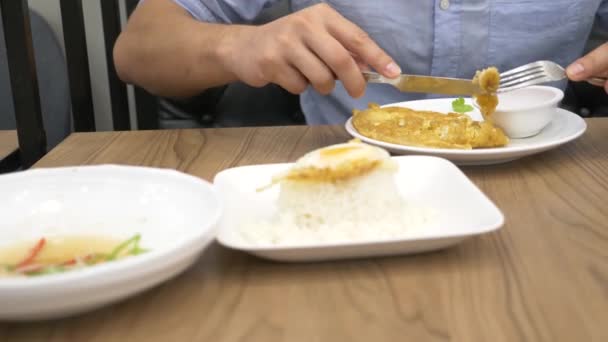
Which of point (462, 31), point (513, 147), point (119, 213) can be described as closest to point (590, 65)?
point (513, 147)

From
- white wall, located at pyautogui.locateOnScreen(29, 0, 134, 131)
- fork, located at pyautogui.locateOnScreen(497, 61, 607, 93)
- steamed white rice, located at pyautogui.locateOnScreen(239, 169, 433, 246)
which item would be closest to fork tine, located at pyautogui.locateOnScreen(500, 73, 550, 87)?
fork, located at pyautogui.locateOnScreen(497, 61, 607, 93)

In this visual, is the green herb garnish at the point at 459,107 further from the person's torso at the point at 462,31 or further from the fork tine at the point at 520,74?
the person's torso at the point at 462,31

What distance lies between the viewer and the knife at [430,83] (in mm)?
1064

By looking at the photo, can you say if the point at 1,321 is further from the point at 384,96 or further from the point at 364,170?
the point at 384,96

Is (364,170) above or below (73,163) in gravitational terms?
above

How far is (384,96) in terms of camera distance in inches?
59.6

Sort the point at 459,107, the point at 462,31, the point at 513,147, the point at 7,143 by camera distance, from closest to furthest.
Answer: the point at 513,147
the point at 459,107
the point at 462,31
the point at 7,143

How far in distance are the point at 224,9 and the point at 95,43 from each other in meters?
1.16

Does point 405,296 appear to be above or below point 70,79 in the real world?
above

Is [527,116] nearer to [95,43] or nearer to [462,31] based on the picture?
[462,31]

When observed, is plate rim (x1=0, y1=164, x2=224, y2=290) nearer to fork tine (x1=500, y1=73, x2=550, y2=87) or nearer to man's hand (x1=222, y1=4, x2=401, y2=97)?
man's hand (x1=222, y1=4, x2=401, y2=97)

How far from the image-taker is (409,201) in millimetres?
786

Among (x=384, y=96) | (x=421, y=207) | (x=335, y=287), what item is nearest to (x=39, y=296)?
(x=335, y=287)

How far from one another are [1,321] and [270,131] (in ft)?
2.45
